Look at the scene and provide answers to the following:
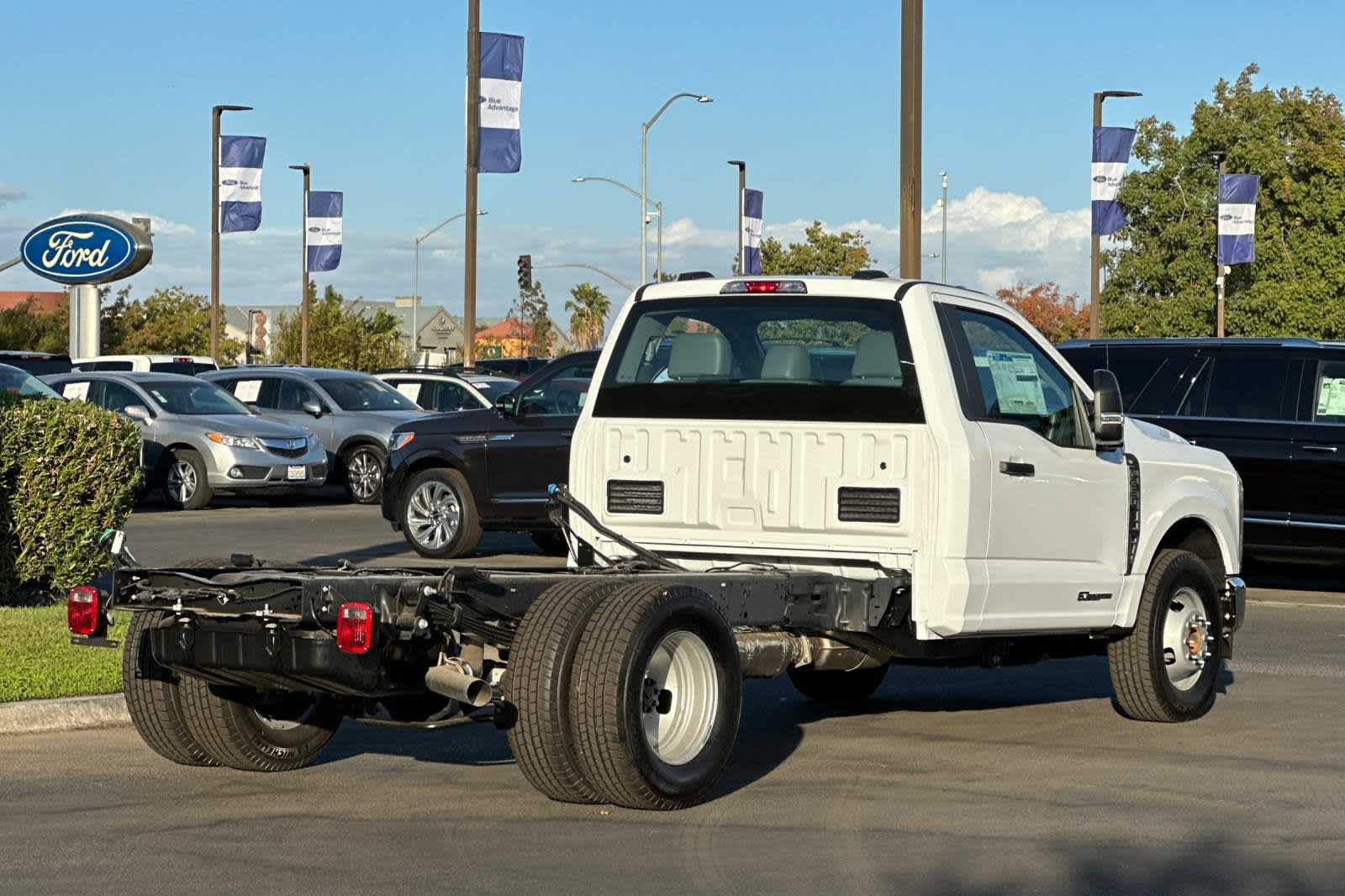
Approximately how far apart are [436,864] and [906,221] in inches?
561

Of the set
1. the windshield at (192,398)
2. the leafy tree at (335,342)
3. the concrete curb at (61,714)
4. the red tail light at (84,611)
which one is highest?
the leafy tree at (335,342)

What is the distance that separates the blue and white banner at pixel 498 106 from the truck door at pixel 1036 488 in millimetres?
25686

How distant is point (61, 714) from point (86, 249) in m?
15.8

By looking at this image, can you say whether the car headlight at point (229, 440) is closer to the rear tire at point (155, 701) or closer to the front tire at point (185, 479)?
the front tire at point (185, 479)

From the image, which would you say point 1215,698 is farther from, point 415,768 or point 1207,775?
point 415,768

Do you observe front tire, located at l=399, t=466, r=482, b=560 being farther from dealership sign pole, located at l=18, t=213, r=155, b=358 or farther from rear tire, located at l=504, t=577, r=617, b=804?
rear tire, located at l=504, t=577, r=617, b=804

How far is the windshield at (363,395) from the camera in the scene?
2653 cm

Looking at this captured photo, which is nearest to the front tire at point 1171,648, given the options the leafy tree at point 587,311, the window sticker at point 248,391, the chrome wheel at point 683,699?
the chrome wheel at point 683,699

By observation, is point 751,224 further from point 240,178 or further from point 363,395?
point 363,395

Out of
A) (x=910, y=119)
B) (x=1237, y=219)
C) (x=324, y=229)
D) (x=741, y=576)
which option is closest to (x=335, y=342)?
(x=324, y=229)

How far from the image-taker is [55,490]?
43.0 feet

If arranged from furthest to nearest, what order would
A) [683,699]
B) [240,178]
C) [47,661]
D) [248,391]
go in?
[240,178] → [248,391] → [47,661] → [683,699]

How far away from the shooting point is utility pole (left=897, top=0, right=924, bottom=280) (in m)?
19.9

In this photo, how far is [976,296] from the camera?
30.1ft
